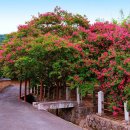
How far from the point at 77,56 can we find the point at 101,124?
4601 mm

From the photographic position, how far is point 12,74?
2552 cm

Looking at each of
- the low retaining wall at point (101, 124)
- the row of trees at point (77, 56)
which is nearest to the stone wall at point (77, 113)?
the low retaining wall at point (101, 124)

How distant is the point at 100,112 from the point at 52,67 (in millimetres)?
→ 4488

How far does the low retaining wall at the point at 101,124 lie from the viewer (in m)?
14.5

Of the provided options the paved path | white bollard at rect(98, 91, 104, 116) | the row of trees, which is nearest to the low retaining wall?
white bollard at rect(98, 91, 104, 116)

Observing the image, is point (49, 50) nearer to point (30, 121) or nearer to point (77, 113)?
point (77, 113)

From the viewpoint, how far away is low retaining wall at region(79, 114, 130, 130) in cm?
1455

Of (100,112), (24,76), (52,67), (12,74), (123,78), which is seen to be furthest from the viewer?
(12,74)

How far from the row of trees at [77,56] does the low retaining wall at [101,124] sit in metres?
0.89

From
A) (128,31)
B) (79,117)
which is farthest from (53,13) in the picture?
(79,117)

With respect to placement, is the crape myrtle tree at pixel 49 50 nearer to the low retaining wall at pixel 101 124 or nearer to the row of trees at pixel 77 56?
the row of trees at pixel 77 56

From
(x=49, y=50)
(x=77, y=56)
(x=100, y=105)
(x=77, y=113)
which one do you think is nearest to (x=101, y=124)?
(x=100, y=105)

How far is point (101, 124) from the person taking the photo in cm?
1590

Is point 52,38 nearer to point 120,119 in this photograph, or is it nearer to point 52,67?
point 52,67
